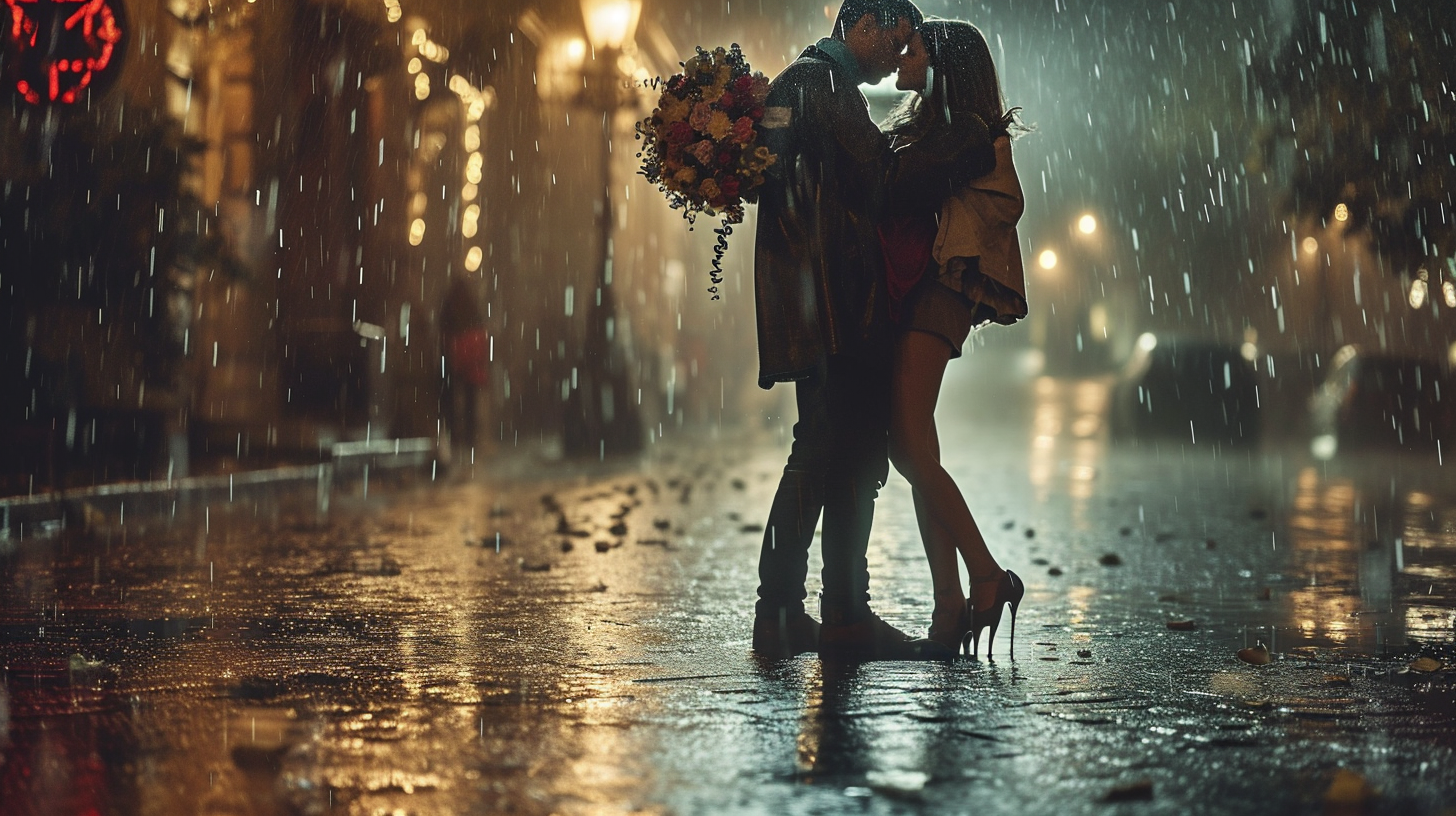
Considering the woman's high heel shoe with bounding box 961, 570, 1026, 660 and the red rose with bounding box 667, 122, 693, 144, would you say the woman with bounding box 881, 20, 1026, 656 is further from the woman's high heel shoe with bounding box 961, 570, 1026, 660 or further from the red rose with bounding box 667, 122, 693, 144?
the red rose with bounding box 667, 122, 693, 144

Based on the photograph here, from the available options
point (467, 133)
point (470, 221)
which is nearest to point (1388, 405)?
point (470, 221)

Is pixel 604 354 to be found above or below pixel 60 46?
below

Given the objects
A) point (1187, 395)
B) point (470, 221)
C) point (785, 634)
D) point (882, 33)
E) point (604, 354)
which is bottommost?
point (785, 634)

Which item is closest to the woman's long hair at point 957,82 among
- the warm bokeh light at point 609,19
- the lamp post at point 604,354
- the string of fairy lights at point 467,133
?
the warm bokeh light at point 609,19

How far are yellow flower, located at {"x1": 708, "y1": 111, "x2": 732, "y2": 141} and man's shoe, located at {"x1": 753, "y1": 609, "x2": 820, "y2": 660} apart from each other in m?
1.42

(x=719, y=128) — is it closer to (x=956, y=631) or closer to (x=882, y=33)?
(x=882, y=33)

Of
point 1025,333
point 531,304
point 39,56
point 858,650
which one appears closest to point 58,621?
point 858,650

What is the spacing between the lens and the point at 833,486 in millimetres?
4754

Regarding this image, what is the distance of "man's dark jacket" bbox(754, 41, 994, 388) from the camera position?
4.56 m

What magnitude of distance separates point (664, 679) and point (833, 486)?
2.85 feet

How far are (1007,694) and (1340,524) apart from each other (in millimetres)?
6298

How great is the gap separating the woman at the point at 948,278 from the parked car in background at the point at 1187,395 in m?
17.4

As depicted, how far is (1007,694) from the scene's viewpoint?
13.2 ft

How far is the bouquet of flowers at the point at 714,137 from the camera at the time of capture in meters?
4.59
